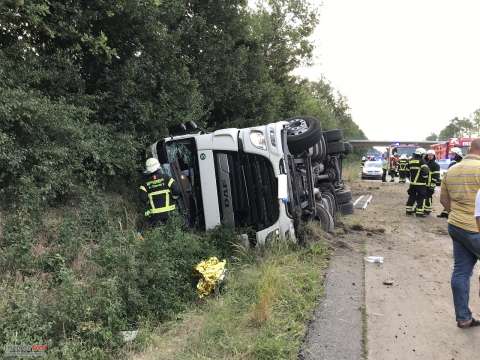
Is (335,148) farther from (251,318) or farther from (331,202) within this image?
(251,318)

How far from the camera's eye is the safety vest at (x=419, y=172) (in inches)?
419

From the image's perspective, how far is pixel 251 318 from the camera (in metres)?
3.89

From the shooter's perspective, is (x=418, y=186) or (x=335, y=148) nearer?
(x=335, y=148)

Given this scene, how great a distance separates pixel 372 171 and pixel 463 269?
1023 inches

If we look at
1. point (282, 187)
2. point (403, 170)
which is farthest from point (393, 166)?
point (282, 187)

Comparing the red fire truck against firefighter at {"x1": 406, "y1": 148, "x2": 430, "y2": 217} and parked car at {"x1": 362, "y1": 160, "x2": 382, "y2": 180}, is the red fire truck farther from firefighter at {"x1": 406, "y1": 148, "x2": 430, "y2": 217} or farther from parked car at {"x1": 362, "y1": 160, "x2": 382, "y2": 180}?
firefighter at {"x1": 406, "y1": 148, "x2": 430, "y2": 217}

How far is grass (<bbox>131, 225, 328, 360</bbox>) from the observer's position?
3426mm

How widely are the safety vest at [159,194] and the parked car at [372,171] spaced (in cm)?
2489

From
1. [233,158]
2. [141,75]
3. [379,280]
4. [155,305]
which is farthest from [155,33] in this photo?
[379,280]

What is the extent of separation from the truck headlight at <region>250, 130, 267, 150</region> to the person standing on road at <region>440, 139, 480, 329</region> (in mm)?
2510

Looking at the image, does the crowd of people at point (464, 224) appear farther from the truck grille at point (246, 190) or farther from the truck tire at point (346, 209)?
the truck tire at point (346, 209)

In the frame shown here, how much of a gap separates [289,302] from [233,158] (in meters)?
2.33

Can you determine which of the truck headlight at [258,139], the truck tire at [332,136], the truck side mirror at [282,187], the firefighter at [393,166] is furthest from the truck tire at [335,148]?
the firefighter at [393,166]

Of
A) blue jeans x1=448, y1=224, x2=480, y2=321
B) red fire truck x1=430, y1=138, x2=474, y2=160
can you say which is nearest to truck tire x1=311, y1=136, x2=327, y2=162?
blue jeans x1=448, y1=224, x2=480, y2=321
